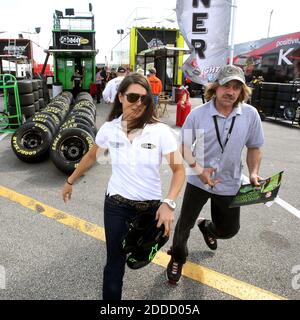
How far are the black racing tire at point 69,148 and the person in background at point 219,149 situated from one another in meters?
3.11

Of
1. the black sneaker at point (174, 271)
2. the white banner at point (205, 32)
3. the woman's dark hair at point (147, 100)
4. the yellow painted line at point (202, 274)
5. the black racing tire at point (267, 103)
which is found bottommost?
the yellow painted line at point (202, 274)

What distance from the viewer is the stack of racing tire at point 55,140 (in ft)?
18.1

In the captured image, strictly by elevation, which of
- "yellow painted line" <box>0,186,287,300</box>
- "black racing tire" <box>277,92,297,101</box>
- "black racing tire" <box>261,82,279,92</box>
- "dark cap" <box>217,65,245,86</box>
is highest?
"dark cap" <box>217,65,245,86</box>

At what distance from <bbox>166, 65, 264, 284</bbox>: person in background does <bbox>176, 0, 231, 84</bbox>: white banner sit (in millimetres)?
4322

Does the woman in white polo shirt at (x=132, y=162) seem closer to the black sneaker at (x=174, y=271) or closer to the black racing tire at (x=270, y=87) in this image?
the black sneaker at (x=174, y=271)

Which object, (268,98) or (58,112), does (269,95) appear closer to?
(268,98)

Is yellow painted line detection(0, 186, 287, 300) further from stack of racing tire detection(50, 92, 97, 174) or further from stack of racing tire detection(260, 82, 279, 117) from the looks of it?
stack of racing tire detection(260, 82, 279, 117)

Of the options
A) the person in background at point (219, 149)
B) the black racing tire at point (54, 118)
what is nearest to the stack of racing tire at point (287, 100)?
the black racing tire at point (54, 118)

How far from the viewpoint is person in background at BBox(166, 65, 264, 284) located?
256 cm

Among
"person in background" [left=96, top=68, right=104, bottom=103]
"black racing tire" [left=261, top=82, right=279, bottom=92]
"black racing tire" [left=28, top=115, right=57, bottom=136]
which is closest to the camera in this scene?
"black racing tire" [left=28, top=115, right=57, bottom=136]

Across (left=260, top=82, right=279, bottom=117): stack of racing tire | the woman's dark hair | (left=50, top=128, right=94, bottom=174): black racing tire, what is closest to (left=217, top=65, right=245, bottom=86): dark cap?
the woman's dark hair

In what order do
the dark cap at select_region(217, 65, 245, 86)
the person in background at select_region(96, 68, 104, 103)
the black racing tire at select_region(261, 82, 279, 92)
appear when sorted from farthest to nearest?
the person in background at select_region(96, 68, 104, 103) < the black racing tire at select_region(261, 82, 279, 92) < the dark cap at select_region(217, 65, 245, 86)
